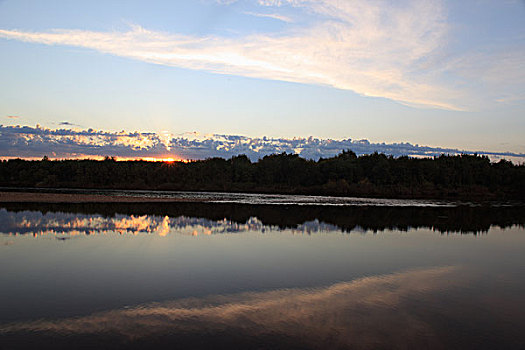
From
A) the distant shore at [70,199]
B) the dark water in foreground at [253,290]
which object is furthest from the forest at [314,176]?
the dark water in foreground at [253,290]

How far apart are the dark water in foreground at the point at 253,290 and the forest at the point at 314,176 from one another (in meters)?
67.8

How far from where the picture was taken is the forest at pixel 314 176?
93.4 m

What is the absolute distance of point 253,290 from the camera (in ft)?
41.3

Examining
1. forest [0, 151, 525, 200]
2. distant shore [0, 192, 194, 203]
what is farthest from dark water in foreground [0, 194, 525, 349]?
forest [0, 151, 525, 200]

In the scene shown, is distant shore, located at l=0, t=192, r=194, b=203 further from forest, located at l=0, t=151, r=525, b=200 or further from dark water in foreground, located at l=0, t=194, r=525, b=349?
forest, located at l=0, t=151, r=525, b=200

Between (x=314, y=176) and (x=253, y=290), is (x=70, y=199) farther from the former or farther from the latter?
(x=314, y=176)

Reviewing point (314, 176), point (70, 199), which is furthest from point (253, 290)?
point (314, 176)

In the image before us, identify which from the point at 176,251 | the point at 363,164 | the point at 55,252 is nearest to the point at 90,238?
the point at 55,252

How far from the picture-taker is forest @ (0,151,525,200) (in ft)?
307

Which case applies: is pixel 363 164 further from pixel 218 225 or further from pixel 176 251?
pixel 176 251

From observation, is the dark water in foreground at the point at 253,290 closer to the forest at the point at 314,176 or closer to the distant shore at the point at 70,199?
the distant shore at the point at 70,199

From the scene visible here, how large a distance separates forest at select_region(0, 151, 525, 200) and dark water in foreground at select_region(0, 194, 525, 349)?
67805 mm

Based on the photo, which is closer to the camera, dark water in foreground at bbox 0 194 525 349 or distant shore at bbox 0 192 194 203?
dark water in foreground at bbox 0 194 525 349

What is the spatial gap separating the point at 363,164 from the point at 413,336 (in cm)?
10042
